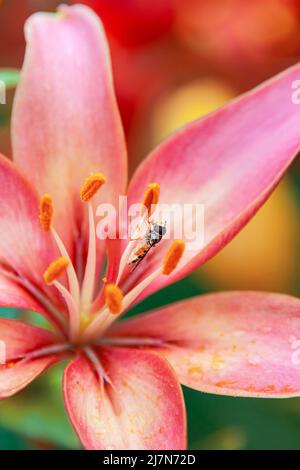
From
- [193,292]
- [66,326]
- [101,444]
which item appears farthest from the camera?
[193,292]

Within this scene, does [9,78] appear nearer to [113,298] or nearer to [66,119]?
[66,119]

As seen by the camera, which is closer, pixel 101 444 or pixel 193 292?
pixel 101 444

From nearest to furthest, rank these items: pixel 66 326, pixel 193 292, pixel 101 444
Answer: pixel 101 444, pixel 66 326, pixel 193 292

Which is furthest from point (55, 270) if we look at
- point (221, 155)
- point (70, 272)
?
point (221, 155)

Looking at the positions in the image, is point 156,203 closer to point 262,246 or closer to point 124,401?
point 124,401

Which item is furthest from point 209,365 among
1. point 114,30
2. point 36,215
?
point 114,30

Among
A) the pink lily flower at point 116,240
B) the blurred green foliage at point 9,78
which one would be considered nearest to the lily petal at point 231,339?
the pink lily flower at point 116,240
